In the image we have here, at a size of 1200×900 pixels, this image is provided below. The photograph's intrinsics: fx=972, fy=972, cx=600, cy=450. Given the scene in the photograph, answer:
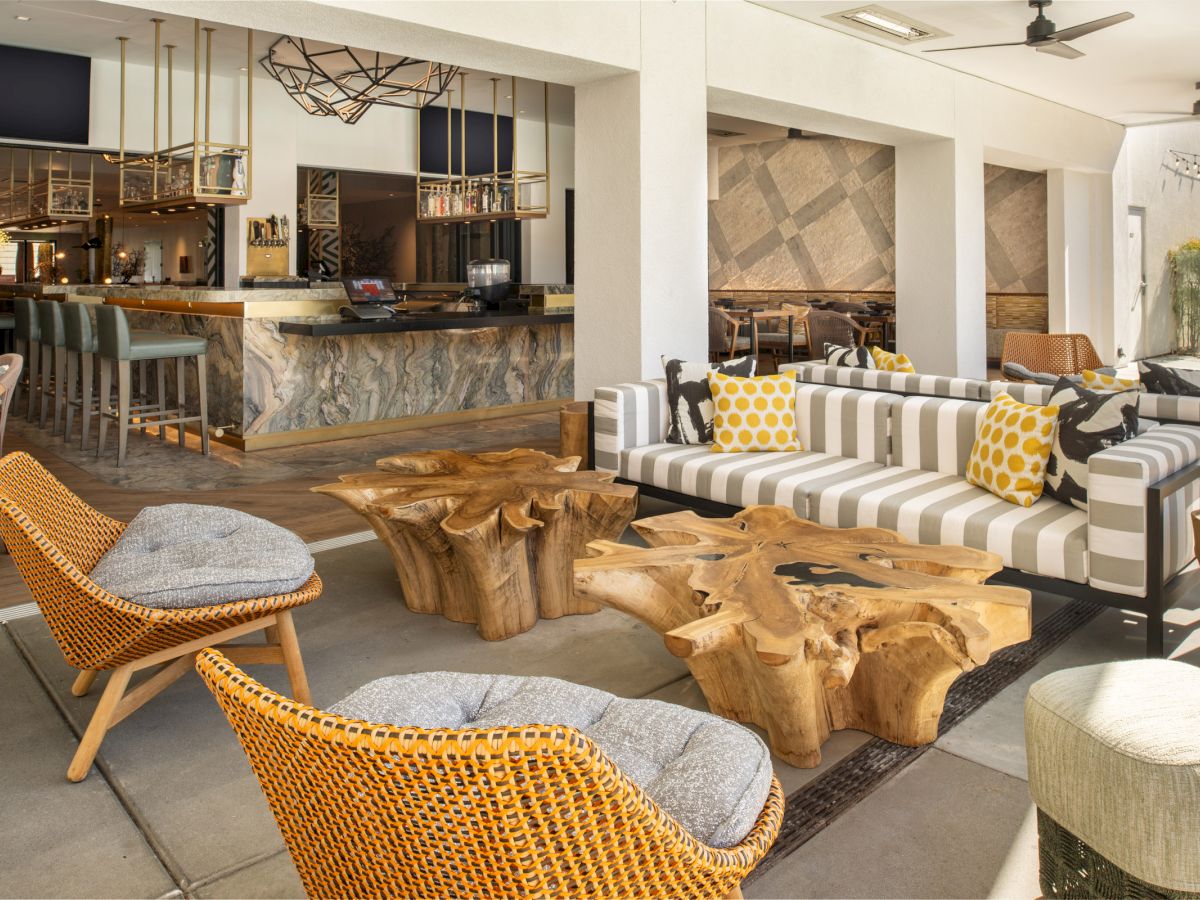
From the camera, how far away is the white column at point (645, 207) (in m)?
5.79

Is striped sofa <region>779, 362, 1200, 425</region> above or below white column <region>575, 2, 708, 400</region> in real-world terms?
below

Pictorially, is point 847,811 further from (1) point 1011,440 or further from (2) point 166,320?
(2) point 166,320

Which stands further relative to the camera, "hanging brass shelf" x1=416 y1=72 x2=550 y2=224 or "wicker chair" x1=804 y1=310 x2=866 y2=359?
"wicker chair" x1=804 y1=310 x2=866 y2=359

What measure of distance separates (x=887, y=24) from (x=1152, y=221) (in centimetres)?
891

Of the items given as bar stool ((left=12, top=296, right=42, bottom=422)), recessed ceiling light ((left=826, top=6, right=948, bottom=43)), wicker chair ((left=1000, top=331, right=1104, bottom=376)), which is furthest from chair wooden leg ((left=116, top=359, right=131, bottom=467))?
wicker chair ((left=1000, top=331, right=1104, bottom=376))

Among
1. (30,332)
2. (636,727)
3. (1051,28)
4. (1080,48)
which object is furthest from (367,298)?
(636,727)

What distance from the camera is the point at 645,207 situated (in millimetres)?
5789

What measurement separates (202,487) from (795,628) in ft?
15.0

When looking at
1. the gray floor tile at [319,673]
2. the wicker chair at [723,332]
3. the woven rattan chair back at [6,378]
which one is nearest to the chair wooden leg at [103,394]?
the woven rattan chair back at [6,378]

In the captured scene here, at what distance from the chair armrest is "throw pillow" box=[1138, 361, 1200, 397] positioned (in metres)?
2.18

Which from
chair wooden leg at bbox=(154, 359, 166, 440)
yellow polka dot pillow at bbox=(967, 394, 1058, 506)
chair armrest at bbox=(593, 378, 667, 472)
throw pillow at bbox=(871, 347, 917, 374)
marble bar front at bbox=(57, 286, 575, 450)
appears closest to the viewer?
yellow polka dot pillow at bbox=(967, 394, 1058, 506)

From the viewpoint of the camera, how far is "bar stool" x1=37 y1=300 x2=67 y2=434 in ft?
24.2

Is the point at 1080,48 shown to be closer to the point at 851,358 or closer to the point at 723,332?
the point at 723,332

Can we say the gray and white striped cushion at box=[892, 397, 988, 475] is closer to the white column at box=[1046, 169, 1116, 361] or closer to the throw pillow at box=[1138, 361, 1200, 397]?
the throw pillow at box=[1138, 361, 1200, 397]
